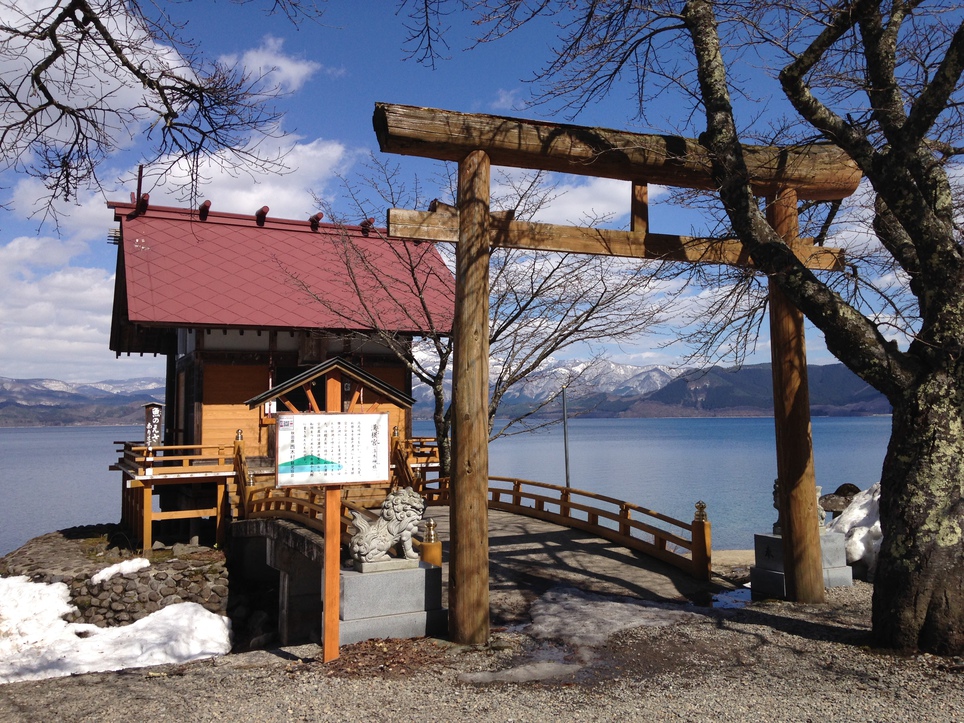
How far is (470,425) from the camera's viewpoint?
7.61 metres

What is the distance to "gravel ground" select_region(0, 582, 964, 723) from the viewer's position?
19.1 feet

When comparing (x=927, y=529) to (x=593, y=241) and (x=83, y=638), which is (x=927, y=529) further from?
(x=83, y=638)

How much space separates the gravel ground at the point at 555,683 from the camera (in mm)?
5820

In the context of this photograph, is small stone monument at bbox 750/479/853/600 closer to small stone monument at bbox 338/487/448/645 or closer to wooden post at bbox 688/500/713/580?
wooden post at bbox 688/500/713/580

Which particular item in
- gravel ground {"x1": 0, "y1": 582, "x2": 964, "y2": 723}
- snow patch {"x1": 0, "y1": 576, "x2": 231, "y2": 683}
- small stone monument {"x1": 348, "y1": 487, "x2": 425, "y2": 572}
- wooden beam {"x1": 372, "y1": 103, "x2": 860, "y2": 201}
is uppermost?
wooden beam {"x1": 372, "y1": 103, "x2": 860, "y2": 201}

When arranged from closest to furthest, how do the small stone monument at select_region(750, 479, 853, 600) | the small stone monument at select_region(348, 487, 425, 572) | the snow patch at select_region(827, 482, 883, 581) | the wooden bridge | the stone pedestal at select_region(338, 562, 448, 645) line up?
the stone pedestal at select_region(338, 562, 448, 645) < the small stone monument at select_region(348, 487, 425, 572) < the small stone monument at select_region(750, 479, 853, 600) < the snow patch at select_region(827, 482, 883, 581) < the wooden bridge

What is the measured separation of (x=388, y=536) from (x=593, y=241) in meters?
4.00

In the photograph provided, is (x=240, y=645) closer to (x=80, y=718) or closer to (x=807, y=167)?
(x=80, y=718)

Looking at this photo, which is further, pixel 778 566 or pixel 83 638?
pixel 83 638

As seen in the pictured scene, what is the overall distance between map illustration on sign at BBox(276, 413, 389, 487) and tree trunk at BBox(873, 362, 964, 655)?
5067mm

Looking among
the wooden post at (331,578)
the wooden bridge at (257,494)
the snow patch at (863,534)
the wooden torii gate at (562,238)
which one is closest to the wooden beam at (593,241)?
the wooden torii gate at (562,238)

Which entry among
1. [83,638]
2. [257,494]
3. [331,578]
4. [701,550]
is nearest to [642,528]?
[701,550]

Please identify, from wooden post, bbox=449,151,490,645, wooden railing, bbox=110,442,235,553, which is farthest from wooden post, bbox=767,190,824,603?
wooden railing, bbox=110,442,235,553

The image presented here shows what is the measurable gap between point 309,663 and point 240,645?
7.63m
